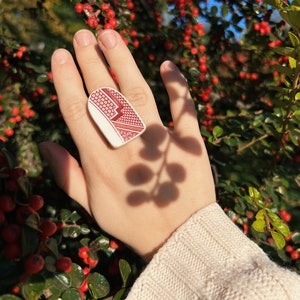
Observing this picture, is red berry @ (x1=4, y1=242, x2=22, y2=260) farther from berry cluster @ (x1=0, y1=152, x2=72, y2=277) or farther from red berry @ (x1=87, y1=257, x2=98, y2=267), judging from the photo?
red berry @ (x1=87, y1=257, x2=98, y2=267)

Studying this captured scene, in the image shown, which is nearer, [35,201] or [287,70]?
[35,201]

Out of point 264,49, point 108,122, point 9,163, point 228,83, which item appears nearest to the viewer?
point 9,163

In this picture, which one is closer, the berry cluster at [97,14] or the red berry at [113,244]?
the red berry at [113,244]

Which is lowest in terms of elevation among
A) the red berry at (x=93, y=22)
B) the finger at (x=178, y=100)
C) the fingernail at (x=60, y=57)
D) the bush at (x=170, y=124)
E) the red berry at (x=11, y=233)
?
the bush at (x=170, y=124)

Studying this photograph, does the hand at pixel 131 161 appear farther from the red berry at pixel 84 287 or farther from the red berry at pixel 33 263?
the red berry at pixel 33 263

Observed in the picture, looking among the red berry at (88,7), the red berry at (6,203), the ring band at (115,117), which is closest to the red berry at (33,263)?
the red berry at (6,203)

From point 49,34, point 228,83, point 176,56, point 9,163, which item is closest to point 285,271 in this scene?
point 9,163

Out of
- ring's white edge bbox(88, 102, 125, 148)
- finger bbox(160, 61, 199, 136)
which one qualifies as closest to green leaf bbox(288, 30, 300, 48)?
finger bbox(160, 61, 199, 136)

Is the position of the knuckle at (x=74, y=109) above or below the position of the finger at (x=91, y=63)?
below

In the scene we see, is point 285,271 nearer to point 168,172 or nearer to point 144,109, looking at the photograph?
point 168,172
